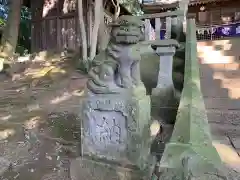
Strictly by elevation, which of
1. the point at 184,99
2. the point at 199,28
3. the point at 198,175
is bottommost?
the point at 198,175

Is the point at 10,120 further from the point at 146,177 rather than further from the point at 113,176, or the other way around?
the point at 146,177

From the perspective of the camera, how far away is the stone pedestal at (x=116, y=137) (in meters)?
3.00

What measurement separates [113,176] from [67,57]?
29.5 ft

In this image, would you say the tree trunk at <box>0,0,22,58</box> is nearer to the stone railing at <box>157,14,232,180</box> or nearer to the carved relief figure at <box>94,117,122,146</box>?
the carved relief figure at <box>94,117,122,146</box>

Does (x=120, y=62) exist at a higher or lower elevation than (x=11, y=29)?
lower

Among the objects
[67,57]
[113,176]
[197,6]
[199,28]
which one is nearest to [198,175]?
[113,176]

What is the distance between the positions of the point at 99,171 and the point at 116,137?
47cm

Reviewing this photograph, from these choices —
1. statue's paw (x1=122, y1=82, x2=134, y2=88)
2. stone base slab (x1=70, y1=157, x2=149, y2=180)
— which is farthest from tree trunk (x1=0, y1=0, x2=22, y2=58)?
statue's paw (x1=122, y1=82, x2=134, y2=88)

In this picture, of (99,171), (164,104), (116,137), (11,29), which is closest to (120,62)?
(116,137)

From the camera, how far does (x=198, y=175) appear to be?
1.59 meters

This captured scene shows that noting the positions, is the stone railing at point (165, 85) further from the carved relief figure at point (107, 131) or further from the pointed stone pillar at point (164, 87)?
the carved relief figure at point (107, 131)

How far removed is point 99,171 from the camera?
3.19 metres

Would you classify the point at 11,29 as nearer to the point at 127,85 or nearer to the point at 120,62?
the point at 120,62

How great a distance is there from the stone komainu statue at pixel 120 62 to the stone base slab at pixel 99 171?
882 millimetres
